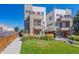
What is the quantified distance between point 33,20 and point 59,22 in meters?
2.49

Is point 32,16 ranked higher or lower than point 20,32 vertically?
higher

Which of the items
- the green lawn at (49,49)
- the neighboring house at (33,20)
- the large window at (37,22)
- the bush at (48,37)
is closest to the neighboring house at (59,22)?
the bush at (48,37)

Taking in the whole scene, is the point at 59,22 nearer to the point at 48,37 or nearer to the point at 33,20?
the point at 48,37

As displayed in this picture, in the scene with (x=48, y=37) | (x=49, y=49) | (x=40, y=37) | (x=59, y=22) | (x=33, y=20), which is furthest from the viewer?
(x=33, y=20)

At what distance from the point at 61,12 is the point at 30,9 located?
2.73 m

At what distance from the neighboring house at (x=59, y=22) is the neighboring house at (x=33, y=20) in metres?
0.60

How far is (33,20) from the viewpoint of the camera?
17297 mm

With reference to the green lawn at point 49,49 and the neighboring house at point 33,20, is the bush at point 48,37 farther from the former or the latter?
the green lawn at point 49,49

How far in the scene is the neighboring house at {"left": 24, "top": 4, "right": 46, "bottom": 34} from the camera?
16250mm

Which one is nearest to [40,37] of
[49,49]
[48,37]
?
[48,37]
